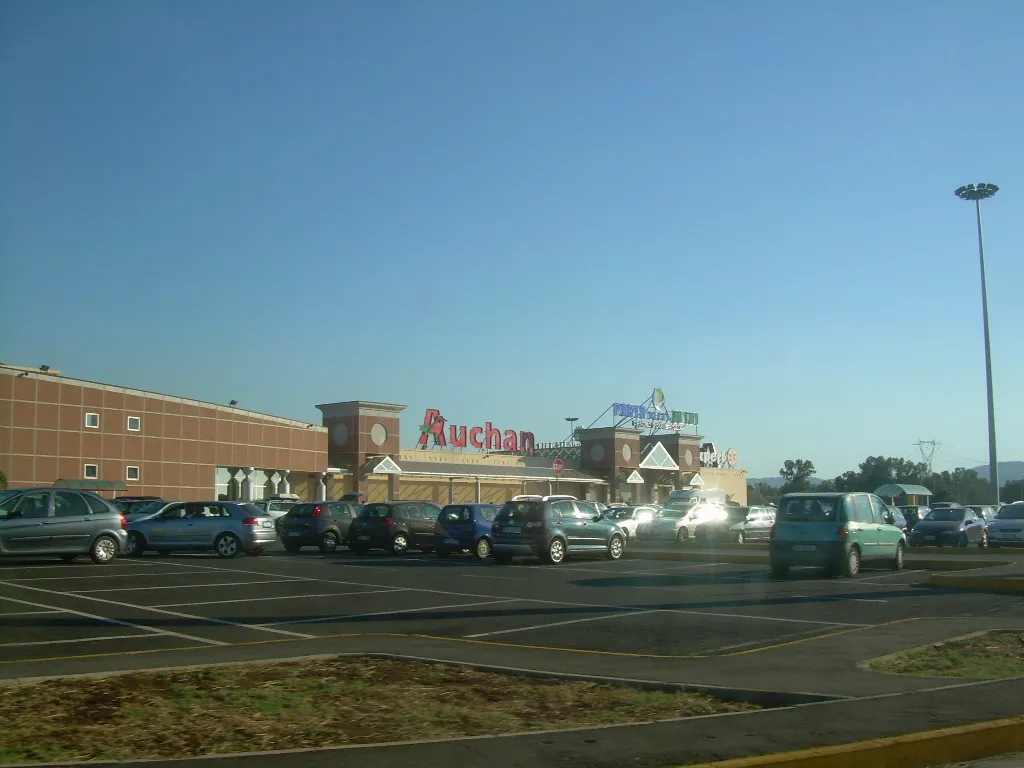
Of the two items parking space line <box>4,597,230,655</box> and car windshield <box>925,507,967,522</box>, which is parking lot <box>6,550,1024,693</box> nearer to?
parking space line <box>4,597,230,655</box>

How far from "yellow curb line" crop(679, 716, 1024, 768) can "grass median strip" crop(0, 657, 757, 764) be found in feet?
4.68

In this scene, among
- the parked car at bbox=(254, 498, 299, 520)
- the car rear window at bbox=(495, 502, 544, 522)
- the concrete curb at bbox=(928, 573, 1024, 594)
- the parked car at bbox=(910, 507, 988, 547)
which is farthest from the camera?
the parked car at bbox=(254, 498, 299, 520)

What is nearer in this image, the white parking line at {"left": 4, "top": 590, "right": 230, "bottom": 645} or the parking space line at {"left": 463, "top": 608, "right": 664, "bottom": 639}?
the white parking line at {"left": 4, "top": 590, "right": 230, "bottom": 645}


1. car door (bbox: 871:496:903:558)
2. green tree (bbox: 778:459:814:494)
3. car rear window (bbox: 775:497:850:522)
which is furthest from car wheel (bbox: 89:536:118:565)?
green tree (bbox: 778:459:814:494)

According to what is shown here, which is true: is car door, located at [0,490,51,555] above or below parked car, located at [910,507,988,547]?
above

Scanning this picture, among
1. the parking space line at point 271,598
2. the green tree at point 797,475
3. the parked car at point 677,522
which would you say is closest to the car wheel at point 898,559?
the parking space line at point 271,598

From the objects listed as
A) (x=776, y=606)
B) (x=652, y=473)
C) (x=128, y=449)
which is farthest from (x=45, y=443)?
(x=652, y=473)

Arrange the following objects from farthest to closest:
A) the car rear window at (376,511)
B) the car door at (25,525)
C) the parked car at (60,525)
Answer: the car rear window at (376,511)
the parked car at (60,525)
the car door at (25,525)

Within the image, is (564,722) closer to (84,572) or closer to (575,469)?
(84,572)

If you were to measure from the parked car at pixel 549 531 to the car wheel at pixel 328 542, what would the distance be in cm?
688

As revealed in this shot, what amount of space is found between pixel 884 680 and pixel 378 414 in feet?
167

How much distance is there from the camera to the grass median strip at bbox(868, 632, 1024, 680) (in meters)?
9.55

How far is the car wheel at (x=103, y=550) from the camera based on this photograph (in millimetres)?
22484

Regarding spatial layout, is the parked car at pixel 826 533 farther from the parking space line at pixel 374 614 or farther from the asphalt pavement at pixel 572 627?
the parking space line at pixel 374 614
